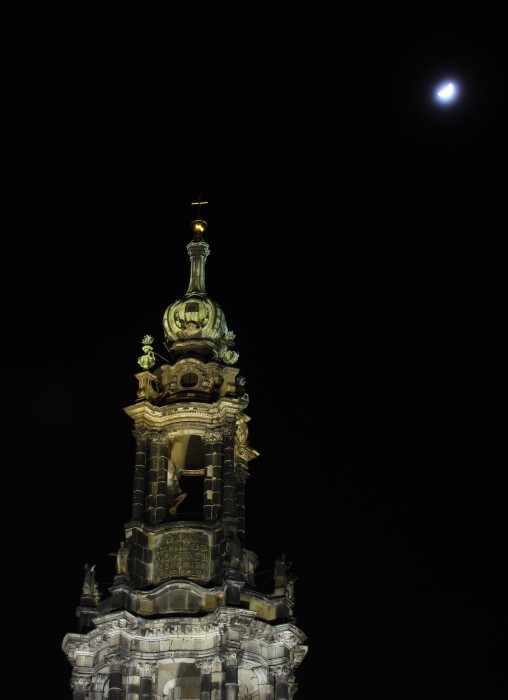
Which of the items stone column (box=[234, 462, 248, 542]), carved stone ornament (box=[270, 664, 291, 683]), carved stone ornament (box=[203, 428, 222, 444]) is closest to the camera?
carved stone ornament (box=[270, 664, 291, 683])

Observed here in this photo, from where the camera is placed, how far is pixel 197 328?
6469cm

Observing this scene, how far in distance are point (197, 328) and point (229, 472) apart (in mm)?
7323

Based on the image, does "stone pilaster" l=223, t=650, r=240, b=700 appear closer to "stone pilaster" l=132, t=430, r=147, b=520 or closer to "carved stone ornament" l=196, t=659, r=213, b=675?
"carved stone ornament" l=196, t=659, r=213, b=675

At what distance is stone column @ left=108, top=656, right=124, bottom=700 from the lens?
5447 cm

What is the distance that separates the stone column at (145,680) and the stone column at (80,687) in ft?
8.66

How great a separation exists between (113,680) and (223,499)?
26.6 feet

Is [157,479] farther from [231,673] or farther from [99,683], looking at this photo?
[231,673]

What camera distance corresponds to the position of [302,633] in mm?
57250

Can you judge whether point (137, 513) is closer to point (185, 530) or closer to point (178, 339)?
point (185, 530)

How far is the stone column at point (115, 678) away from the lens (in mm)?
54469

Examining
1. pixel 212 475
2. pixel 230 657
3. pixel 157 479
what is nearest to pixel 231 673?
pixel 230 657

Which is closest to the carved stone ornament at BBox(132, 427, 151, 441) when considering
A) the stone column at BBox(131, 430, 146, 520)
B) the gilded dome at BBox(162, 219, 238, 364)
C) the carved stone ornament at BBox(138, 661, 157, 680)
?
the stone column at BBox(131, 430, 146, 520)

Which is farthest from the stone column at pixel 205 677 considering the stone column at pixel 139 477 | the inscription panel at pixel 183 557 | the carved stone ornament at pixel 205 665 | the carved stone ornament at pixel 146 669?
the stone column at pixel 139 477

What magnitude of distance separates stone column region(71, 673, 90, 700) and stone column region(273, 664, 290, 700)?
6.62 meters
